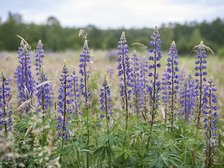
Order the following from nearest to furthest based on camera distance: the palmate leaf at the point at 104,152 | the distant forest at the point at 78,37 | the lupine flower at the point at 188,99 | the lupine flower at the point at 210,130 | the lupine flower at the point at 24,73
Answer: the palmate leaf at the point at 104,152 → the lupine flower at the point at 210,130 → the lupine flower at the point at 24,73 → the lupine flower at the point at 188,99 → the distant forest at the point at 78,37

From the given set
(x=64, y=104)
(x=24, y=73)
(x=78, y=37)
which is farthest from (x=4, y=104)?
(x=78, y=37)

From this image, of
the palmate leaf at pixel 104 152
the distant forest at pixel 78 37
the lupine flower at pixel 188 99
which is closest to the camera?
the palmate leaf at pixel 104 152

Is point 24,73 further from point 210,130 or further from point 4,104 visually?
point 210,130

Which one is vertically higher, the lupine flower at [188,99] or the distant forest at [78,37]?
the distant forest at [78,37]

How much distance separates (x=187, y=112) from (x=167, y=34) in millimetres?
46556

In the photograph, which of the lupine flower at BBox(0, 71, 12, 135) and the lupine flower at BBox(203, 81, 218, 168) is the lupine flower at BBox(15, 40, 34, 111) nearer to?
the lupine flower at BBox(0, 71, 12, 135)

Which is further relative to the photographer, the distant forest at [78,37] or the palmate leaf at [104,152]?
the distant forest at [78,37]

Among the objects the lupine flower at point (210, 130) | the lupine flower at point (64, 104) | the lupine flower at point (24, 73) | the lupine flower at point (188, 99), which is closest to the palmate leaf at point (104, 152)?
the lupine flower at point (64, 104)

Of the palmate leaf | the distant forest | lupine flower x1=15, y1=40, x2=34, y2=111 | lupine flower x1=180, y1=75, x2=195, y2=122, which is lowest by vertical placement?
the palmate leaf

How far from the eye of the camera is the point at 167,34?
5138 centimetres

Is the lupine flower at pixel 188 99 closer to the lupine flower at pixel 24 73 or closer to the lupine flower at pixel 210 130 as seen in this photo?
the lupine flower at pixel 210 130

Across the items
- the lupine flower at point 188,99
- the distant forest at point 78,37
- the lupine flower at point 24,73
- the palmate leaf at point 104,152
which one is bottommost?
the palmate leaf at point 104,152

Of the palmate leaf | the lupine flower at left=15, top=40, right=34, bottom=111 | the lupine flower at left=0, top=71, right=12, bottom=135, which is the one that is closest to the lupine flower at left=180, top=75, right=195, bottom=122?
the palmate leaf

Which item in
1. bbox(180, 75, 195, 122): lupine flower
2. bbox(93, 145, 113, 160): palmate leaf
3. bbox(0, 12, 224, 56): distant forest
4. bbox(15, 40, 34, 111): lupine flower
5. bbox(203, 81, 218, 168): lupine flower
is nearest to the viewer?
bbox(93, 145, 113, 160): palmate leaf
